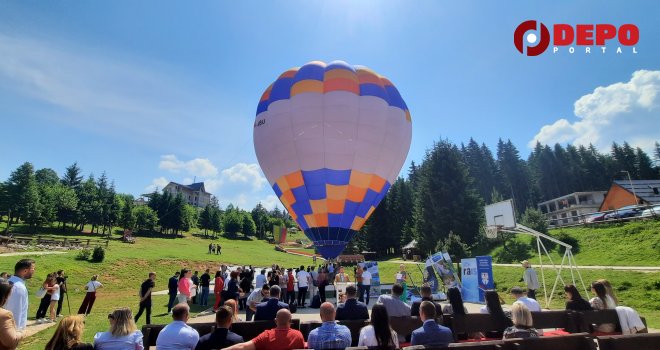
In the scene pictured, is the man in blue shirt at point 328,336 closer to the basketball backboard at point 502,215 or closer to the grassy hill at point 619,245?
the basketball backboard at point 502,215

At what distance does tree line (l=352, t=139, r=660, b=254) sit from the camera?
42594 millimetres

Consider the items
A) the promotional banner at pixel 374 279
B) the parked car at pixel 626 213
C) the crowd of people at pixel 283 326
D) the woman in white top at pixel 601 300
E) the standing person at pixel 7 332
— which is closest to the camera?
the standing person at pixel 7 332

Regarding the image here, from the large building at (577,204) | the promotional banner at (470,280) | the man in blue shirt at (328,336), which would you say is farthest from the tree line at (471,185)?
the man in blue shirt at (328,336)

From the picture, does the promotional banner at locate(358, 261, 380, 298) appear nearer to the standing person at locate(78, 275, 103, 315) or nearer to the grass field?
the grass field

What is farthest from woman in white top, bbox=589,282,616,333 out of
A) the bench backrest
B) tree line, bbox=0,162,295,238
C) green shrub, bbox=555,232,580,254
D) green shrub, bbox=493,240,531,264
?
tree line, bbox=0,162,295,238

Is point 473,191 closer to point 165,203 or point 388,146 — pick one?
point 388,146

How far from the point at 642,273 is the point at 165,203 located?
9008 cm

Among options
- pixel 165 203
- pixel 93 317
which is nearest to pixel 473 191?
pixel 93 317

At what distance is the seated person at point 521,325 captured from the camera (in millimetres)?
4857

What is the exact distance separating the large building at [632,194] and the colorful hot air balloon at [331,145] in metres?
48.1

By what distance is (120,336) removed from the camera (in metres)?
4.62

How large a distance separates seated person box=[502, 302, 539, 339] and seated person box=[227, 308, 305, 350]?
2.90 meters

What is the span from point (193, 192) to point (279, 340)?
531 ft

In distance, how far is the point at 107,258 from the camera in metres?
35.0
